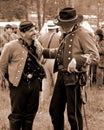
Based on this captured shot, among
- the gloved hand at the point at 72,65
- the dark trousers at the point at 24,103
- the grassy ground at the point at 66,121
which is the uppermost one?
the gloved hand at the point at 72,65

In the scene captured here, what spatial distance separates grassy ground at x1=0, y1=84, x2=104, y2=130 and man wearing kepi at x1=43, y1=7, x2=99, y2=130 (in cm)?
132

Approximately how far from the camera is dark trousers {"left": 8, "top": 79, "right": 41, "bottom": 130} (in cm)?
682

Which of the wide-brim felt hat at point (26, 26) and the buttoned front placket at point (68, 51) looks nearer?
the buttoned front placket at point (68, 51)

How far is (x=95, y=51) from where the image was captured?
21.1 feet

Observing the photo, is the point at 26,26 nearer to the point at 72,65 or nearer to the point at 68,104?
the point at 72,65

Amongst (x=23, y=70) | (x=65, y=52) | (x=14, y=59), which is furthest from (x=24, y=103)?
(x=65, y=52)

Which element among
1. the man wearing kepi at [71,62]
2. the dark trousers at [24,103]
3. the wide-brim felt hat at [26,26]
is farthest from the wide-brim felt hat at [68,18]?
the dark trousers at [24,103]

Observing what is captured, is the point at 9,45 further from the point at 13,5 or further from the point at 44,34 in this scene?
the point at 13,5

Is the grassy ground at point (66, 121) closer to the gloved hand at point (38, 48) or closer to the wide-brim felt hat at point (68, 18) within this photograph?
the gloved hand at point (38, 48)

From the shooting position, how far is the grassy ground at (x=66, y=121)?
820 cm

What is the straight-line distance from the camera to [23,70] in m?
6.77

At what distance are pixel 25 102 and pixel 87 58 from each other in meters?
1.24

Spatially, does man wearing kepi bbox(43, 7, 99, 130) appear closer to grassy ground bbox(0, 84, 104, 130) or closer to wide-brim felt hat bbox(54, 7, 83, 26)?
wide-brim felt hat bbox(54, 7, 83, 26)

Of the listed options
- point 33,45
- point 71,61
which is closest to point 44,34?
point 33,45
